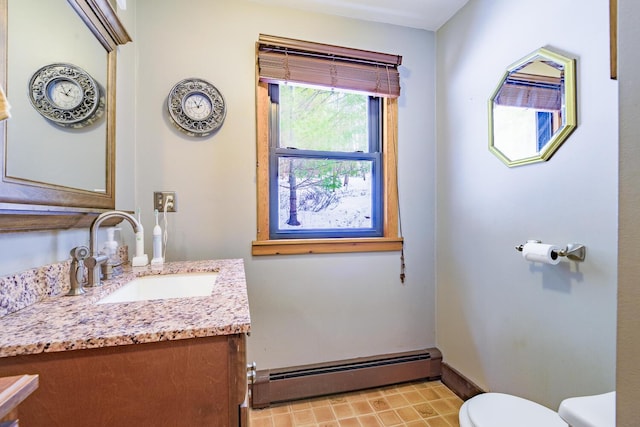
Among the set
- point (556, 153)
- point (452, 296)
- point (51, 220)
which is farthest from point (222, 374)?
point (452, 296)

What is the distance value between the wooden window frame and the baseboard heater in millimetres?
730

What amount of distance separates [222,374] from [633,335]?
768 millimetres

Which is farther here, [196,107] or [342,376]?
[342,376]

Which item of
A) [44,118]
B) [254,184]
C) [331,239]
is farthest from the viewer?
[331,239]

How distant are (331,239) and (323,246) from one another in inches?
2.8

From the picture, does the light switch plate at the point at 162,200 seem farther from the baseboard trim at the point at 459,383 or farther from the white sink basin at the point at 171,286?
the baseboard trim at the point at 459,383

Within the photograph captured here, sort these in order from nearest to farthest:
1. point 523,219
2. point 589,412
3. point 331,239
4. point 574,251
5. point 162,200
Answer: point 589,412, point 574,251, point 523,219, point 162,200, point 331,239

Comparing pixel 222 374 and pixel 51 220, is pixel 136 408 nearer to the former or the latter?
pixel 222 374

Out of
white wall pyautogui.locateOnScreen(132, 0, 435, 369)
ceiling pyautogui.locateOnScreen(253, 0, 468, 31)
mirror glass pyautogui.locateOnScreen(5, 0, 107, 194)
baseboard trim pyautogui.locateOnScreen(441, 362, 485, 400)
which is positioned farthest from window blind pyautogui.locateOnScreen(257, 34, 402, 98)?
baseboard trim pyautogui.locateOnScreen(441, 362, 485, 400)

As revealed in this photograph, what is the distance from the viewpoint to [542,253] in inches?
47.2

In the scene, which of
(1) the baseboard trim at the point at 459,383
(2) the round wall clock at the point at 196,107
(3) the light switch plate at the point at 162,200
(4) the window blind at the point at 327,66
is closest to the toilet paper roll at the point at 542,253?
(1) the baseboard trim at the point at 459,383

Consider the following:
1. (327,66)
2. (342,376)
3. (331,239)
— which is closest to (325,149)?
(327,66)

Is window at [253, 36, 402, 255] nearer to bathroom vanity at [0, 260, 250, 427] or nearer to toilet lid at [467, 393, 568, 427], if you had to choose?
toilet lid at [467, 393, 568, 427]

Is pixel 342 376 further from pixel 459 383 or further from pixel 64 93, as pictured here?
pixel 64 93
